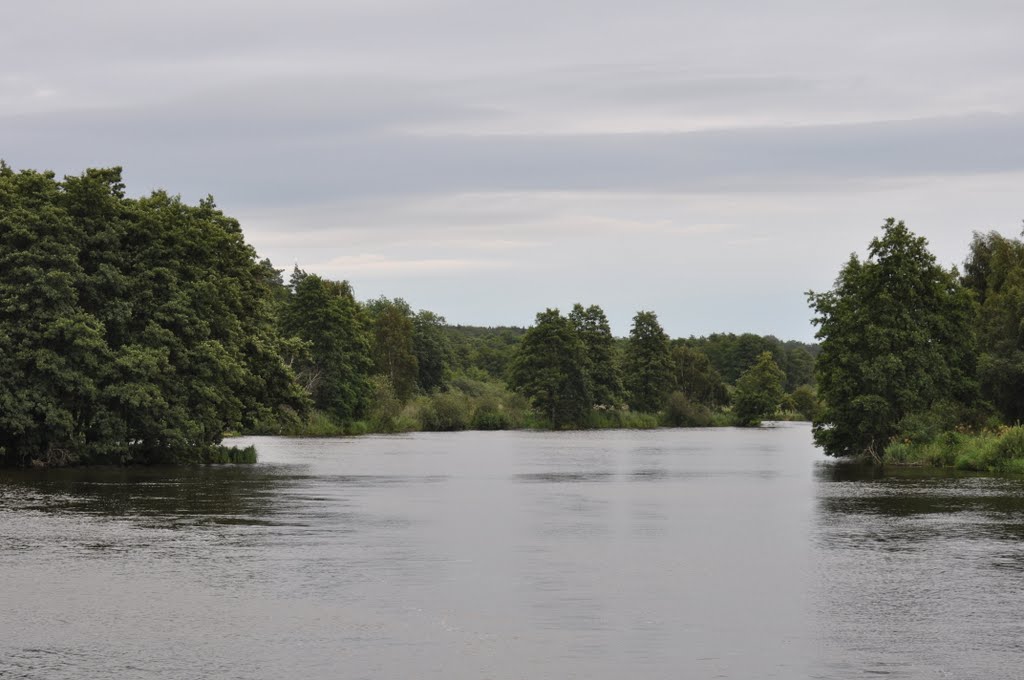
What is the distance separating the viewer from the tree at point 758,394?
6737 inches

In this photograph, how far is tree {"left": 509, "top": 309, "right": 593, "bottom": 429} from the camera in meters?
154

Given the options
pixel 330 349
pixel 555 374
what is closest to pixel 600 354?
pixel 555 374

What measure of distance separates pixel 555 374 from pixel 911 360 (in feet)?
291

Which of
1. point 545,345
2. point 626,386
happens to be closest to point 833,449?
point 545,345

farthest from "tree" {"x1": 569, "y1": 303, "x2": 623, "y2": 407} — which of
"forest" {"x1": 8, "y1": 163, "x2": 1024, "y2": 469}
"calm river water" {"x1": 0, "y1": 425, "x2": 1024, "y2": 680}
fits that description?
"calm river water" {"x1": 0, "y1": 425, "x2": 1024, "y2": 680}

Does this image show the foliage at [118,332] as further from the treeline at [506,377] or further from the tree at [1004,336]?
the treeline at [506,377]

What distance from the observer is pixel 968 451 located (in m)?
62.6

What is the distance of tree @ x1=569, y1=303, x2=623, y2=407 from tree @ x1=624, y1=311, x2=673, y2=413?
664cm

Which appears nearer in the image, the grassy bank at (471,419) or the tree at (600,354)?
the grassy bank at (471,419)

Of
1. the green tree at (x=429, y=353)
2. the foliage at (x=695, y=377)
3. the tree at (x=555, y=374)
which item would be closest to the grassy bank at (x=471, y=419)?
the tree at (x=555, y=374)

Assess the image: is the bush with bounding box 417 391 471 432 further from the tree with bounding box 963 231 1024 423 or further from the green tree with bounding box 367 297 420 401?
the tree with bounding box 963 231 1024 423

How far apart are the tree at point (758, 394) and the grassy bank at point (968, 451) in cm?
10183

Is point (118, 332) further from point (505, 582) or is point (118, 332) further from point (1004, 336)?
point (1004, 336)

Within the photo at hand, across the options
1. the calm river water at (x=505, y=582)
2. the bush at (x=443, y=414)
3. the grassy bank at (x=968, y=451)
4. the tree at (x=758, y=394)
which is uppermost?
the tree at (x=758, y=394)
